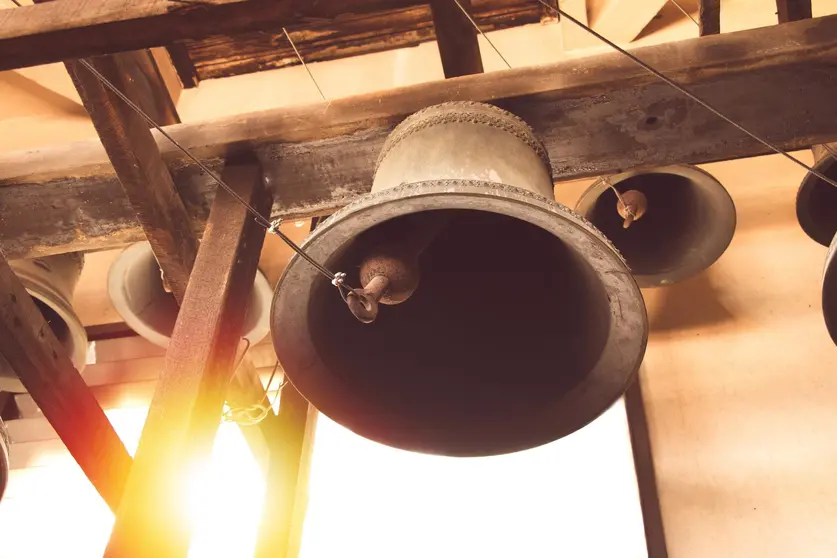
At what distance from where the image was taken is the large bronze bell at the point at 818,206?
2914mm

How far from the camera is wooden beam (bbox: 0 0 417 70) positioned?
1.71m

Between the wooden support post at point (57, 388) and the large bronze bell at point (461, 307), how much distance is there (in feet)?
2.66

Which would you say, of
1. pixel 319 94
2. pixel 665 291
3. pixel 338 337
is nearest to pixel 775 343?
pixel 665 291

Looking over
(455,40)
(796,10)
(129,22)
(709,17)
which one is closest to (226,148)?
(129,22)

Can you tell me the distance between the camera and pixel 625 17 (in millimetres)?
4613

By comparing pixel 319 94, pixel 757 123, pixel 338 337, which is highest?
pixel 319 94

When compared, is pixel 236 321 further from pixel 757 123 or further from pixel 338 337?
pixel 757 123

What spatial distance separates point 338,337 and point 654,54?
1.38 meters

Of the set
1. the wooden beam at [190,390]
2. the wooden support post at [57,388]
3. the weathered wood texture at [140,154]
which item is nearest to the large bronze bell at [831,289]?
the wooden beam at [190,390]

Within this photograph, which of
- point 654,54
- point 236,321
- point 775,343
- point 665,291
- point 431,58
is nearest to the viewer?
point 236,321

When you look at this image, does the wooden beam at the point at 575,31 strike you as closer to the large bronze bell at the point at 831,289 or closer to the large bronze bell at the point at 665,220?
the large bronze bell at the point at 665,220

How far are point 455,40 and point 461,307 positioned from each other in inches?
44.5

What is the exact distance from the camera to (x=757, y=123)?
2475 mm

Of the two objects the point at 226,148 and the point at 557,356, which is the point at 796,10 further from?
the point at 226,148
